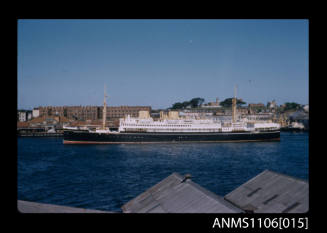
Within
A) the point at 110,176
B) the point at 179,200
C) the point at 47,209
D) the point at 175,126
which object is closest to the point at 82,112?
the point at 175,126

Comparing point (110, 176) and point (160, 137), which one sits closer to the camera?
point (110, 176)

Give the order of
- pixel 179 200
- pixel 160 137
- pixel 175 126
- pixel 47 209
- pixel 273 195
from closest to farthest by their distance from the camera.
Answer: pixel 47 209
pixel 179 200
pixel 273 195
pixel 160 137
pixel 175 126

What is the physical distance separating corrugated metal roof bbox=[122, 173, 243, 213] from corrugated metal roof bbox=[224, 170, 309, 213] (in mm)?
482

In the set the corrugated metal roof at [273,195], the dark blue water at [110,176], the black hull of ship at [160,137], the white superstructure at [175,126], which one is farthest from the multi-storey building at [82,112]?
the corrugated metal roof at [273,195]

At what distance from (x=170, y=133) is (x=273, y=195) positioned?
27.2 metres

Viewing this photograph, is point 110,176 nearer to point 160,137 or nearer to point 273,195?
point 273,195

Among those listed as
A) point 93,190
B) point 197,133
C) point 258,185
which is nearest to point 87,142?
point 197,133

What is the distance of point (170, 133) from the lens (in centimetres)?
3197

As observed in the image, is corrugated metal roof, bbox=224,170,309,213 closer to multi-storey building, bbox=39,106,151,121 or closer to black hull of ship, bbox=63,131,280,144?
black hull of ship, bbox=63,131,280,144

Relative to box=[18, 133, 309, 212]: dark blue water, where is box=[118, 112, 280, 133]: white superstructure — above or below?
above

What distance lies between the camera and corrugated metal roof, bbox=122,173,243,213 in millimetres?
4164

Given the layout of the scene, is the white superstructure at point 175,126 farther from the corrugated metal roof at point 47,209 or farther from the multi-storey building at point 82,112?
the corrugated metal roof at point 47,209

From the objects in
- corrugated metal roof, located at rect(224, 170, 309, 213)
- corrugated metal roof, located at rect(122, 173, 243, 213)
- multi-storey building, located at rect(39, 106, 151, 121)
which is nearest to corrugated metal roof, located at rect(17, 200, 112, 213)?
Result: corrugated metal roof, located at rect(122, 173, 243, 213)
